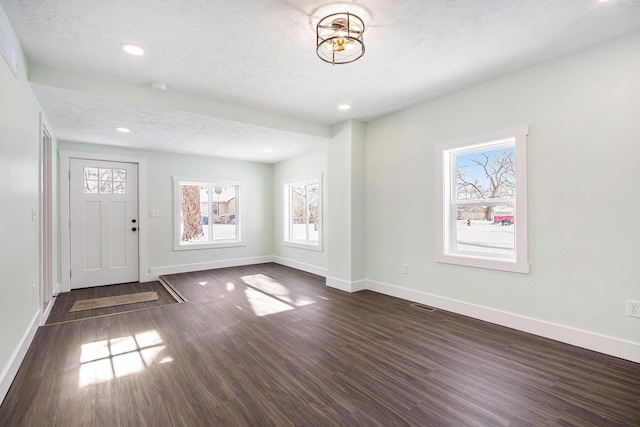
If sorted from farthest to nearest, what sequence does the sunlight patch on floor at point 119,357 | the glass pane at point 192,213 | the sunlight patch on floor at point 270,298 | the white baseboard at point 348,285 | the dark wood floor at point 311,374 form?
the glass pane at point 192,213, the white baseboard at point 348,285, the sunlight patch on floor at point 270,298, the sunlight patch on floor at point 119,357, the dark wood floor at point 311,374

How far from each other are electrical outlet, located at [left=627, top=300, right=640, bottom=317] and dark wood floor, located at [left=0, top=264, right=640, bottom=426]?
384 millimetres

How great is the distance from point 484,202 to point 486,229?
0.30 m

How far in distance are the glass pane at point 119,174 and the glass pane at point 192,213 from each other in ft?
3.38

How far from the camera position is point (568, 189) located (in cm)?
281

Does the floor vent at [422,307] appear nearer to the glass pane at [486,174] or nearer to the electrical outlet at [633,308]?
the glass pane at [486,174]

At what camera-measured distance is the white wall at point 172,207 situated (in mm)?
5746

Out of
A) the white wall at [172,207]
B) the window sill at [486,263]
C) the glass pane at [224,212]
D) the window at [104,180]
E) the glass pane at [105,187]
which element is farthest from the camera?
the glass pane at [224,212]

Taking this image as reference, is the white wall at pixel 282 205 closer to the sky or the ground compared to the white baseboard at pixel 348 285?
closer to the sky

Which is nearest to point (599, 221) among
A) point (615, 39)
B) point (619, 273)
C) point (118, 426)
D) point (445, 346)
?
point (619, 273)

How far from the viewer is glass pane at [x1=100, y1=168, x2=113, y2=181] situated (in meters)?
5.30

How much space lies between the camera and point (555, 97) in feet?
9.46

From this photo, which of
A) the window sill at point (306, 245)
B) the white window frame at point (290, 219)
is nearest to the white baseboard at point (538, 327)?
the window sill at point (306, 245)

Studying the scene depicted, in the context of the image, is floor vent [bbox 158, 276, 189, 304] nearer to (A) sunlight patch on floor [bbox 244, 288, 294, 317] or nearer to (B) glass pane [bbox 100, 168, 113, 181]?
(A) sunlight patch on floor [bbox 244, 288, 294, 317]

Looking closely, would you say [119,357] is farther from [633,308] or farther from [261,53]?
[633,308]
